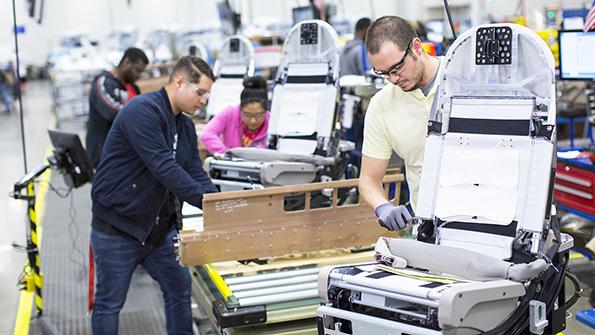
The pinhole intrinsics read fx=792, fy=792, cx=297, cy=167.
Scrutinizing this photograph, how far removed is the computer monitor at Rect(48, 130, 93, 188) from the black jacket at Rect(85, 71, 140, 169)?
869 millimetres

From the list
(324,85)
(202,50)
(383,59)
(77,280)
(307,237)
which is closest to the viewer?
(383,59)

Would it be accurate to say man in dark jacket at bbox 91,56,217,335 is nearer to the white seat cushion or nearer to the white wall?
the white seat cushion

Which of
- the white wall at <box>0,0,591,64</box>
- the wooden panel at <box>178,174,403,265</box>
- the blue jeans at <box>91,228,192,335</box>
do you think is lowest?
the blue jeans at <box>91,228,192,335</box>

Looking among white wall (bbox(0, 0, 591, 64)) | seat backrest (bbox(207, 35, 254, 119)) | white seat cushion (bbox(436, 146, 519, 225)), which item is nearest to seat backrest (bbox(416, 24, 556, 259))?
white seat cushion (bbox(436, 146, 519, 225))

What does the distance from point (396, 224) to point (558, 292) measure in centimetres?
63

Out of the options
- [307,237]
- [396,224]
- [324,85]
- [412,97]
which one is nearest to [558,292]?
[396,224]

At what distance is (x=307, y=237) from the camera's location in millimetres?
4035

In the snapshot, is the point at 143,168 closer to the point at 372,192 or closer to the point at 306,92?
the point at 372,192

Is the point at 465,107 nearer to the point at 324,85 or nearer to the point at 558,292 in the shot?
the point at 558,292

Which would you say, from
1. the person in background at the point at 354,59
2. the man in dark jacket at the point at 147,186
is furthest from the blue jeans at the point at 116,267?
the person in background at the point at 354,59

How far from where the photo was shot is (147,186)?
393 centimetres

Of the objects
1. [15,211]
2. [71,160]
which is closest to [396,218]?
[71,160]

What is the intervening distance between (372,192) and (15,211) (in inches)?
269

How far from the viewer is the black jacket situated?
6.27 m
